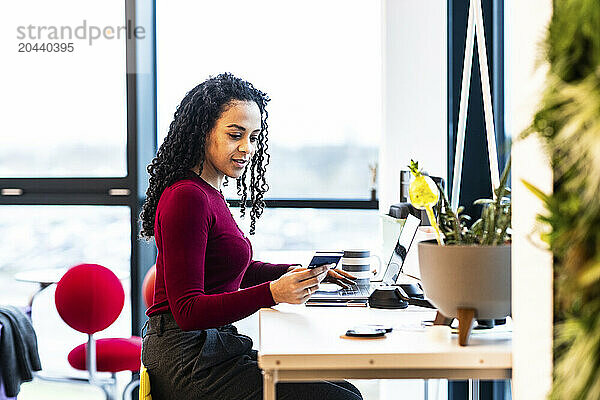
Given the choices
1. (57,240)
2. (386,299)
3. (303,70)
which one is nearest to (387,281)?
(386,299)

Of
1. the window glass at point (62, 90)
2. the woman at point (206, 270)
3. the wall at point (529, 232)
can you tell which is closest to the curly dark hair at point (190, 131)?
the woman at point (206, 270)

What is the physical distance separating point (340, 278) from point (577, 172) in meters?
1.61

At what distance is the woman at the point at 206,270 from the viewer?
211 centimetres

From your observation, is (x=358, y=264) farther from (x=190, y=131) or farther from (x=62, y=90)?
(x=62, y=90)

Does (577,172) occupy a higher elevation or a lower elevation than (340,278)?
higher

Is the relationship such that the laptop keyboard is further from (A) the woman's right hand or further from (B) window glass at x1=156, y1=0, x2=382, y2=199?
(B) window glass at x1=156, y1=0, x2=382, y2=199

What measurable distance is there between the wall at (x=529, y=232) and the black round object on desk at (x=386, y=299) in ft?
2.33

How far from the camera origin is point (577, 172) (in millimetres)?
983

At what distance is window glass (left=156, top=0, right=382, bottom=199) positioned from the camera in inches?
173

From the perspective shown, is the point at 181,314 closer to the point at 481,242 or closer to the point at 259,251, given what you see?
the point at 481,242

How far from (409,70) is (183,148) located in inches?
64.0

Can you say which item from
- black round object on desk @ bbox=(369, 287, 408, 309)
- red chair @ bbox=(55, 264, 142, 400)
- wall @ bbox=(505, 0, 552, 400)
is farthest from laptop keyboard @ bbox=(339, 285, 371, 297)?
red chair @ bbox=(55, 264, 142, 400)

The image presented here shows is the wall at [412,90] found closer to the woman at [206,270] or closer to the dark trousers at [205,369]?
the woman at [206,270]

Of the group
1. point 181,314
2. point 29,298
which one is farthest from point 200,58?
point 181,314
